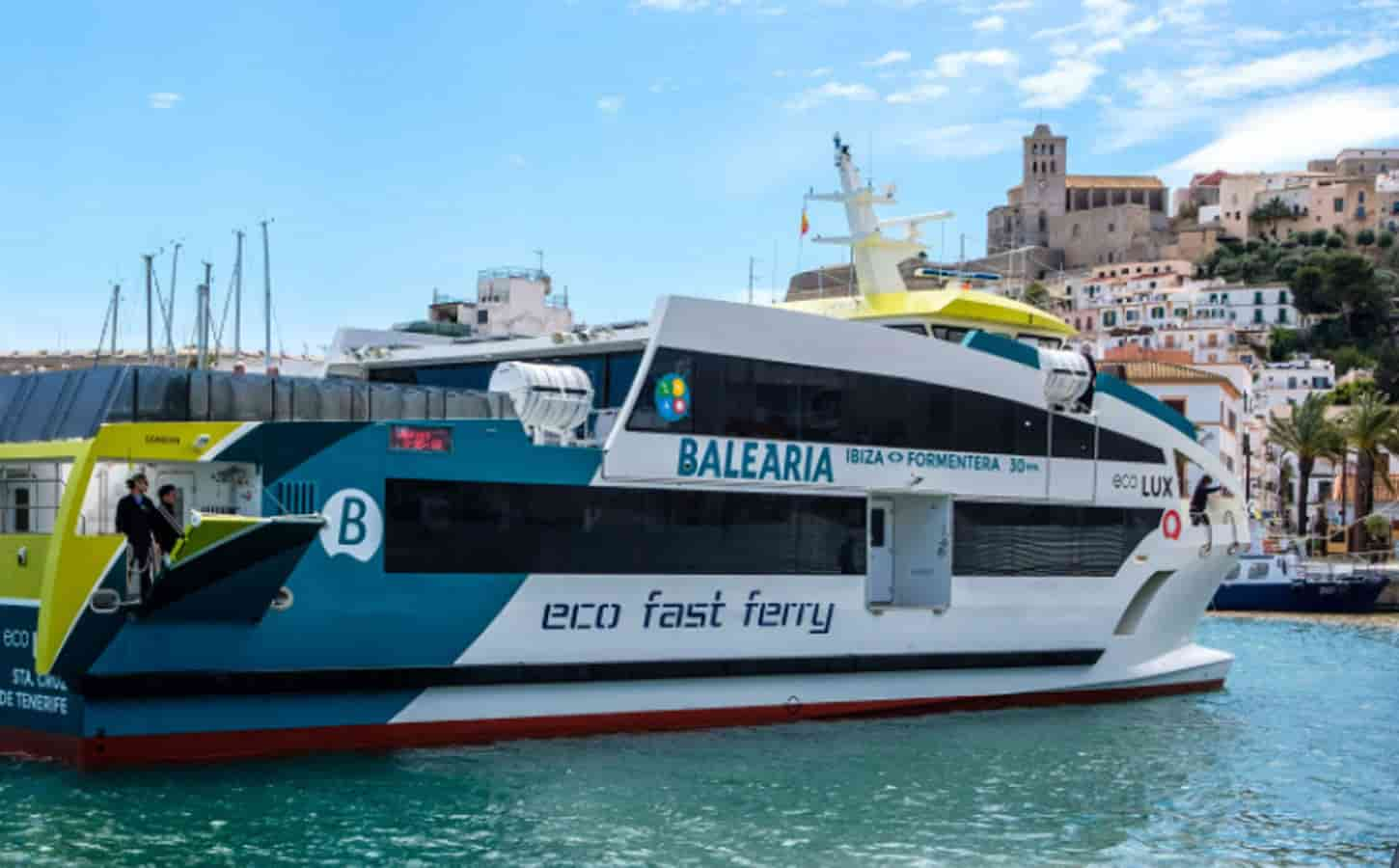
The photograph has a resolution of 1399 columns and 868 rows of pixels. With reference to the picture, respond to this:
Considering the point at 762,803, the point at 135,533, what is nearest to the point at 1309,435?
the point at 762,803

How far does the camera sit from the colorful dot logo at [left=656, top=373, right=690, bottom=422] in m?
15.3

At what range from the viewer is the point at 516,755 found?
14039mm

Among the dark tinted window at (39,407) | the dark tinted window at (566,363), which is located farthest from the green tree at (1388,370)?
the dark tinted window at (39,407)

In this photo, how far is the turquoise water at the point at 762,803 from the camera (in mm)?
11188

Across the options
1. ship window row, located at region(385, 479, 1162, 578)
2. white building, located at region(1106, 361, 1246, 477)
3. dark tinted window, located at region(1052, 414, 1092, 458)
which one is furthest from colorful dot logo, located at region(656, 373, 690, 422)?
white building, located at region(1106, 361, 1246, 477)

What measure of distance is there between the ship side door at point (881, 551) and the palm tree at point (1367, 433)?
35047 mm

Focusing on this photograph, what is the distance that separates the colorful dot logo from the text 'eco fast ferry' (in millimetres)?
27

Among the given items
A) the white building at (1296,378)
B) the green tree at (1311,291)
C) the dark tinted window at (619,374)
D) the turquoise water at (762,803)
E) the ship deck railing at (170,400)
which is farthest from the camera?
the green tree at (1311,291)

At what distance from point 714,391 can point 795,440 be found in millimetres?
1163

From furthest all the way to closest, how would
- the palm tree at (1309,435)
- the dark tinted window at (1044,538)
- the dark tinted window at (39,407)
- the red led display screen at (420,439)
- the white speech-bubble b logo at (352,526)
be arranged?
the palm tree at (1309,435), the dark tinted window at (1044,538), the dark tinted window at (39,407), the red led display screen at (420,439), the white speech-bubble b logo at (352,526)

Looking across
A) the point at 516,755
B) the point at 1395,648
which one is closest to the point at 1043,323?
the point at 516,755

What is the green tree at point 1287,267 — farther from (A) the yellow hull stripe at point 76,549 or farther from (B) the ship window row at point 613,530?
(A) the yellow hull stripe at point 76,549

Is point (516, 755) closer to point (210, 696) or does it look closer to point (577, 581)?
point (577, 581)

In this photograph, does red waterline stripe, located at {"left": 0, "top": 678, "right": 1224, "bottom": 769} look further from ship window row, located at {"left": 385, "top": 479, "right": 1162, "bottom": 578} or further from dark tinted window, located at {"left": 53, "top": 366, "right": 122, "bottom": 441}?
dark tinted window, located at {"left": 53, "top": 366, "right": 122, "bottom": 441}
